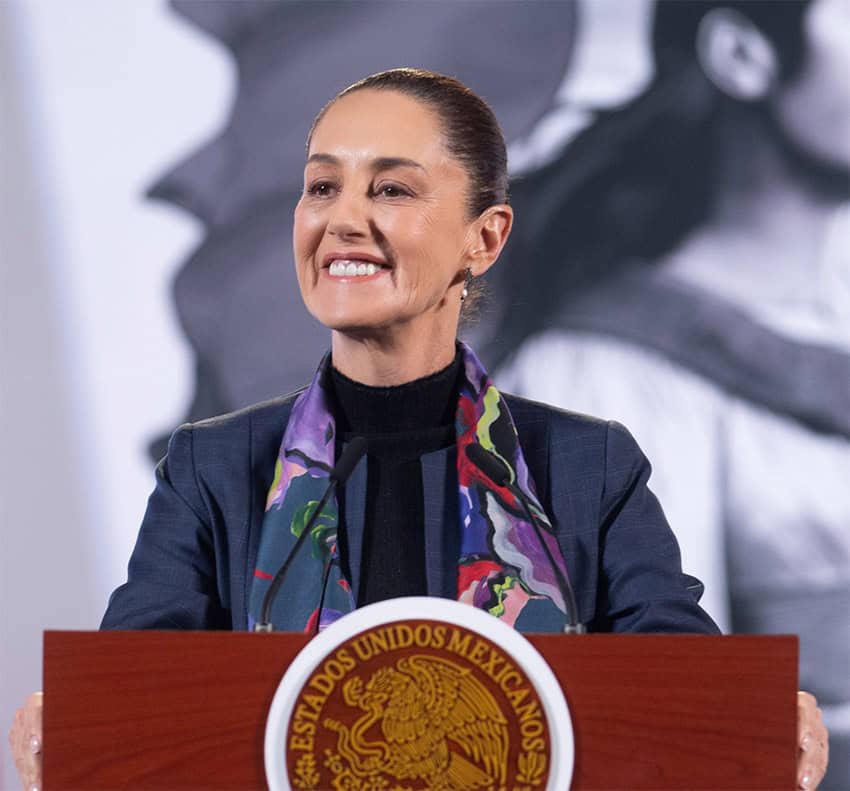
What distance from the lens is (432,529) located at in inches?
75.2

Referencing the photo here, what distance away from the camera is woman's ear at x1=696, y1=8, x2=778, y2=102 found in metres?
3.01

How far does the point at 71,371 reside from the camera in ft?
9.59

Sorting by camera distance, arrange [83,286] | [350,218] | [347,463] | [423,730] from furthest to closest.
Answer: [83,286], [350,218], [347,463], [423,730]

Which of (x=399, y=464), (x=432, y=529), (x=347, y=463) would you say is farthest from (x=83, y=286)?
(x=347, y=463)

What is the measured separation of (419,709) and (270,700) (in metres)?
0.15

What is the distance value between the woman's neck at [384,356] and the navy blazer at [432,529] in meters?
0.13

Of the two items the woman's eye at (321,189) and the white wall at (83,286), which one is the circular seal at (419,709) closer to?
the woman's eye at (321,189)

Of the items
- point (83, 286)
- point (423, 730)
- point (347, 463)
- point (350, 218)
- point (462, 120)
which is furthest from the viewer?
point (83, 286)

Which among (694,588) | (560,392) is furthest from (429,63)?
(694,588)

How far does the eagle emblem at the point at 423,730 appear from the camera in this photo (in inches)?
48.0

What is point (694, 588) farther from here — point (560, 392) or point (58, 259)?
point (58, 259)

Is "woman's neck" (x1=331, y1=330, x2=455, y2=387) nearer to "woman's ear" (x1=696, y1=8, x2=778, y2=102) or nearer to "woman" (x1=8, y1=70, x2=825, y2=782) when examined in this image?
"woman" (x1=8, y1=70, x2=825, y2=782)

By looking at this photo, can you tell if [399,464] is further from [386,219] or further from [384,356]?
[386,219]

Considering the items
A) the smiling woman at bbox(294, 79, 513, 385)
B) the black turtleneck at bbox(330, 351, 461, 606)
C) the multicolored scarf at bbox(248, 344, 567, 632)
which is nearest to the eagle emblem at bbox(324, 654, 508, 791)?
the multicolored scarf at bbox(248, 344, 567, 632)
